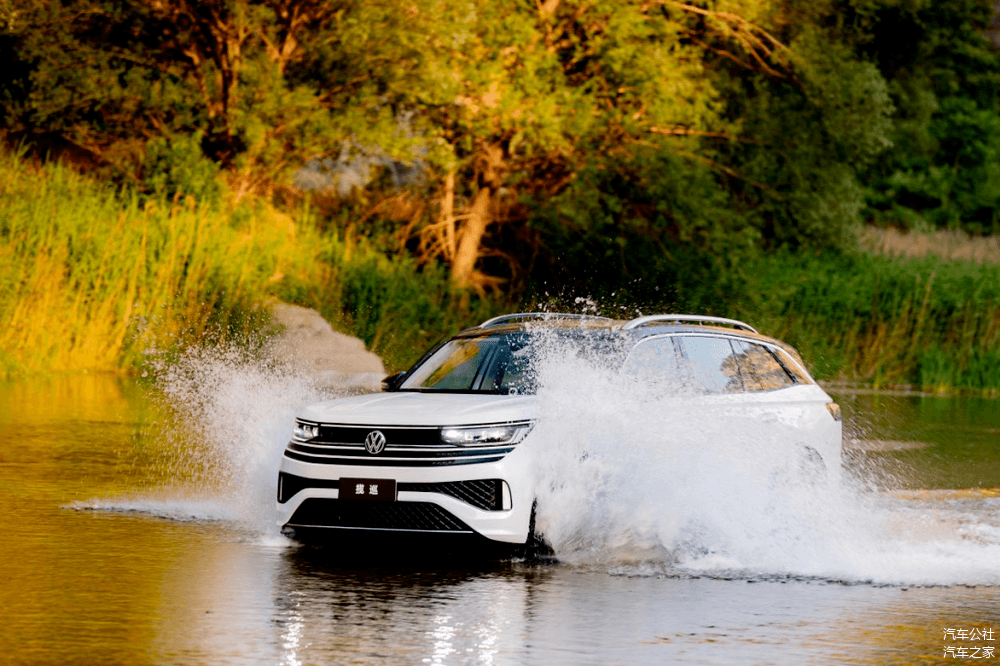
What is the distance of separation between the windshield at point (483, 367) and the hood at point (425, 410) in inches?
22.7

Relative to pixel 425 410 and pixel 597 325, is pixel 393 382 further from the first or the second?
pixel 425 410

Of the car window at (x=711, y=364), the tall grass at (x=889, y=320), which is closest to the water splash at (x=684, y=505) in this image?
the car window at (x=711, y=364)

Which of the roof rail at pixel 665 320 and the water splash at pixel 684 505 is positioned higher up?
the roof rail at pixel 665 320

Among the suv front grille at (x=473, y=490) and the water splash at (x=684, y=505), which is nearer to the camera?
the suv front grille at (x=473, y=490)

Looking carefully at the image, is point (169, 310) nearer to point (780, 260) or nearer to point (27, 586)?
point (780, 260)

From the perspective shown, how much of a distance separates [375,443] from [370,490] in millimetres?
300

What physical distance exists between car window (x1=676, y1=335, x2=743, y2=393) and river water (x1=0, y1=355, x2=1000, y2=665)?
550mm

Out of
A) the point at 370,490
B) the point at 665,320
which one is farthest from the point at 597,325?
the point at 370,490

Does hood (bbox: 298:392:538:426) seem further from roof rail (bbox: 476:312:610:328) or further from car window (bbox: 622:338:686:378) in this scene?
roof rail (bbox: 476:312:610:328)

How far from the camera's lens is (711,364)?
1352 centimetres

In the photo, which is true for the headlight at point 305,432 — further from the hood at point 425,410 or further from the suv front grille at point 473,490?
the suv front grille at point 473,490

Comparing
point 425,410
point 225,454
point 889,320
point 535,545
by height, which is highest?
point 889,320

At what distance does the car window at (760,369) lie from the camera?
45.3ft

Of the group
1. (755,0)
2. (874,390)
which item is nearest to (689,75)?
(755,0)
